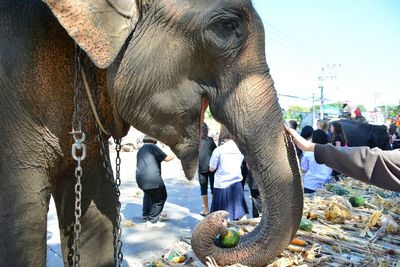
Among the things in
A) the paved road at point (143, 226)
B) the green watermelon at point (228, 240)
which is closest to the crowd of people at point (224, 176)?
the paved road at point (143, 226)

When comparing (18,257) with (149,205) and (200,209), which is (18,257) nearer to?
(149,205)

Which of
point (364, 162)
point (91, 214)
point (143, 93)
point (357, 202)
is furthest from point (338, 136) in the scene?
point (143, 93)

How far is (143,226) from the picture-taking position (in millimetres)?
5734

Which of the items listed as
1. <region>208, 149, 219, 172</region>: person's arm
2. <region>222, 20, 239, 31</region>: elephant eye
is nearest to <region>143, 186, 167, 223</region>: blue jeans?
<region>208, 149, 219, 172</region>: person's arm

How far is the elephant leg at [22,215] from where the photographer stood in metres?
1.46

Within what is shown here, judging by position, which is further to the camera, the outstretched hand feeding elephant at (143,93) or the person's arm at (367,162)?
the person's arm at (367,162)

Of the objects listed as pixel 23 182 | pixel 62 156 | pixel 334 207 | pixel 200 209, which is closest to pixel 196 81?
pixel 62 156

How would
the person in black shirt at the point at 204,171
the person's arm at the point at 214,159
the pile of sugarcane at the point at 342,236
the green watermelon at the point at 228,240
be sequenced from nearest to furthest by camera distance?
the green watermelon at the point at 228,240
the pile of sugarcane at the point at 342,236
the person's arm at the point at 214,159
the person in black shirt at the point at 204,171

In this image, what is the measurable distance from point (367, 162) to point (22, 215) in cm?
164

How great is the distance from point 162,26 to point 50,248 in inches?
149

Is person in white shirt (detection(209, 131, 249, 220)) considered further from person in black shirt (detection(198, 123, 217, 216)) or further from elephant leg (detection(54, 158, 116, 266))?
elephant leg (detection(54, 158, 116, 266))

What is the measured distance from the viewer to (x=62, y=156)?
163 cm

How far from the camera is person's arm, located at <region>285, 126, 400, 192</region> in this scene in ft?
6.76

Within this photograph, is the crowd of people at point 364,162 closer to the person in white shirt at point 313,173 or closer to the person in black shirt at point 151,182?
the person in white shirt at point 313,173
